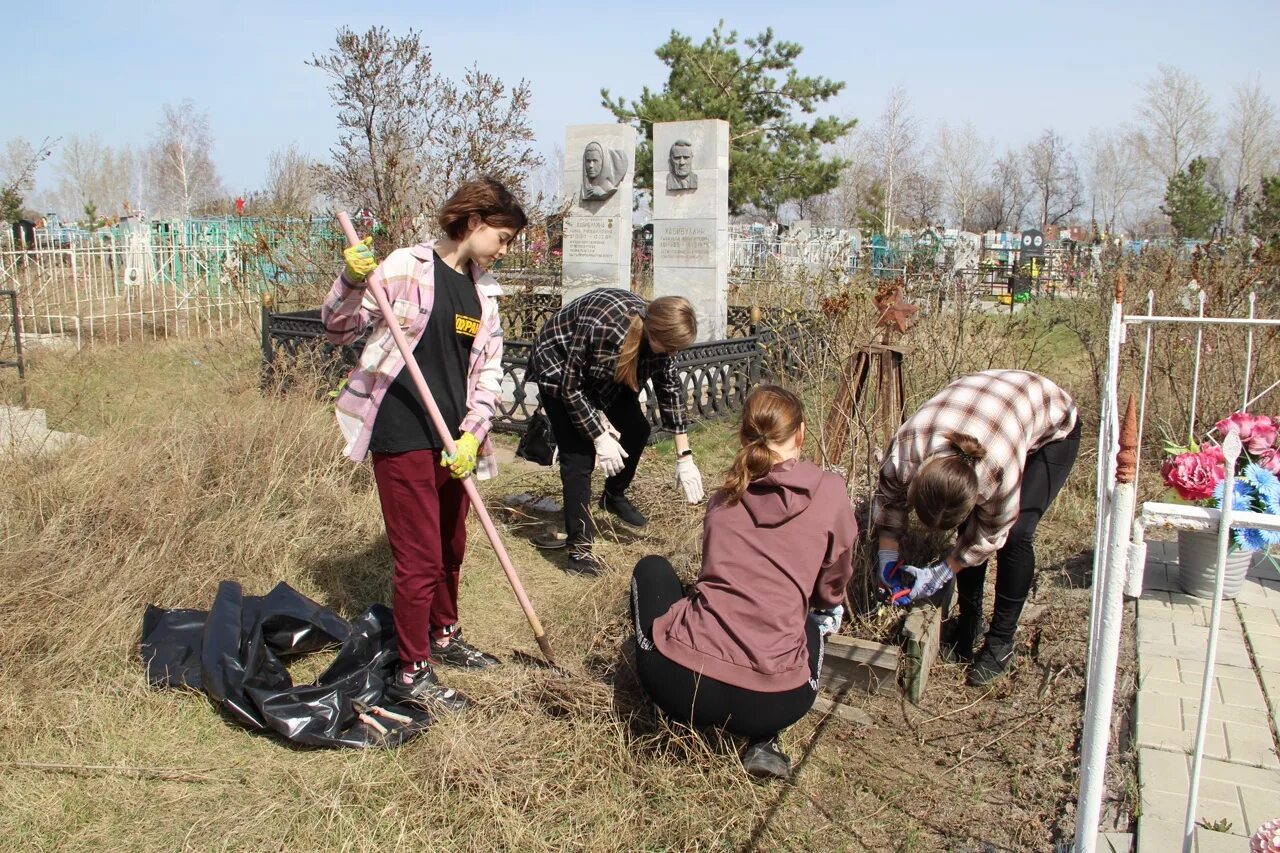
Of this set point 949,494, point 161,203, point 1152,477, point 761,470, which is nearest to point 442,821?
point 761,470

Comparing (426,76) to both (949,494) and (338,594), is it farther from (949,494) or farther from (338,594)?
(949,494)

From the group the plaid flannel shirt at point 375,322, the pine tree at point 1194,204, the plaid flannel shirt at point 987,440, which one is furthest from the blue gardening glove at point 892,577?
the pine tree at point 1194,204

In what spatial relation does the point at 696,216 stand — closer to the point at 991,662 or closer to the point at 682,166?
the point at 682,166

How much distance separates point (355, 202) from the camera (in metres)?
10.3

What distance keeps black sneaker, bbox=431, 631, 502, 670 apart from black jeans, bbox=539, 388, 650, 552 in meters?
1.10

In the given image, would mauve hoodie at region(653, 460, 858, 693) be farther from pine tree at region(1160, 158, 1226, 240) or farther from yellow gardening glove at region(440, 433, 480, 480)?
pine tree at region(1160, 158, 1226, 240)

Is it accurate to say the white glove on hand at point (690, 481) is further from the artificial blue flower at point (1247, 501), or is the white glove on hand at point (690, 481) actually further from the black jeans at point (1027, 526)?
the artificial blue flower at point (1247, 501)

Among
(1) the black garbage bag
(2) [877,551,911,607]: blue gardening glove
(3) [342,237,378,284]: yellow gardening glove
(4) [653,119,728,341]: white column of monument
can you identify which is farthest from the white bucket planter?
(4) [653,119,728,341]: white column of monument

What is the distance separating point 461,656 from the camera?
3.32m

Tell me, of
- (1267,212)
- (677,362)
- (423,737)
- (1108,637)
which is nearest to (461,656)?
(423,737)

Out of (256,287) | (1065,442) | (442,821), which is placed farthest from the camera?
(256,287)

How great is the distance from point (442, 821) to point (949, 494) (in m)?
1.62

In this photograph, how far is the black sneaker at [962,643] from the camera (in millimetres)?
3404

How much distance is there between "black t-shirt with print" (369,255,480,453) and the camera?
2.84 metres
